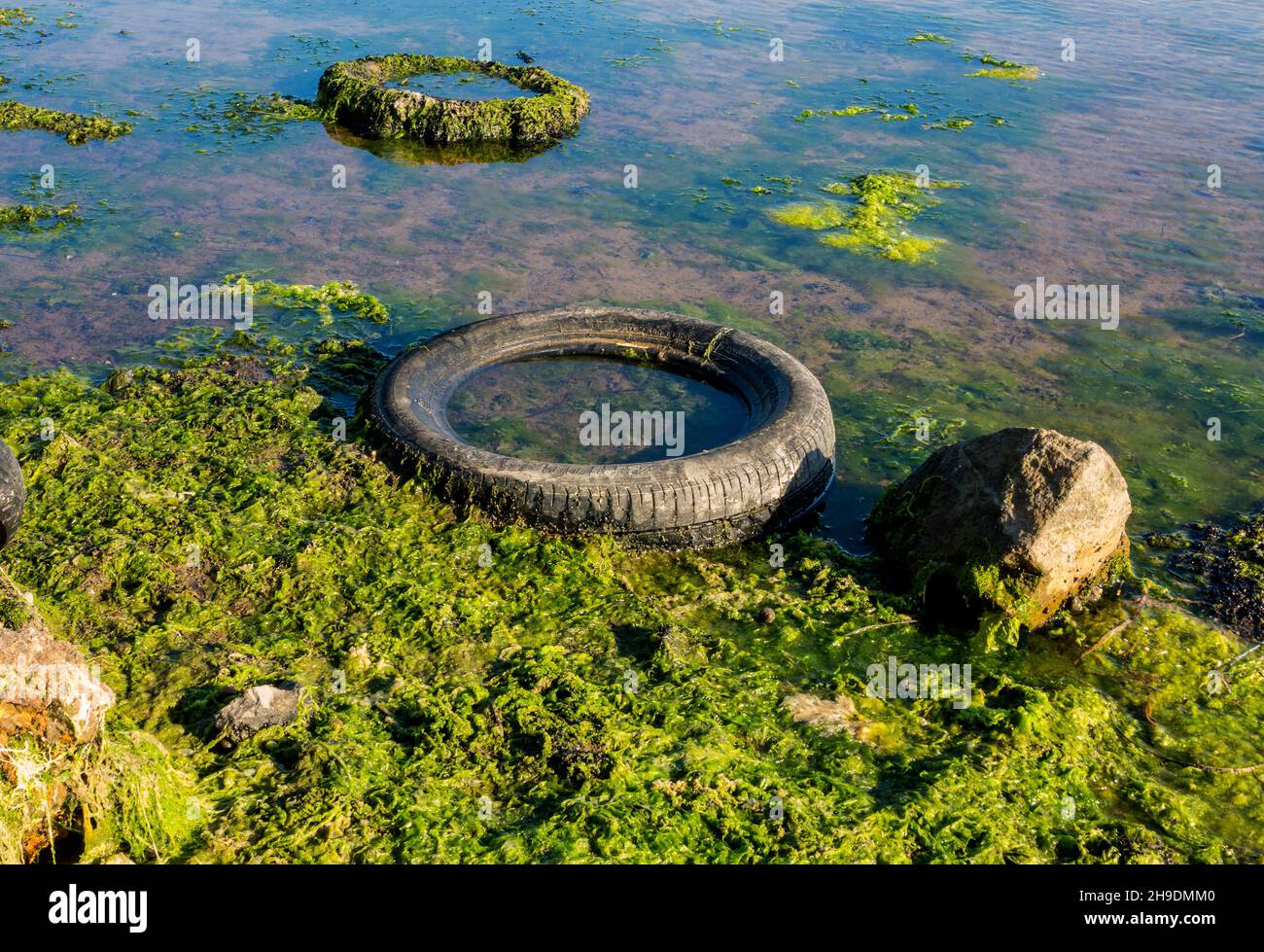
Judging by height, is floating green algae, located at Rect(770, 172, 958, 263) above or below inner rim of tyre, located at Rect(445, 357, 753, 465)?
above

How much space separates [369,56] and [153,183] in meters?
5.34

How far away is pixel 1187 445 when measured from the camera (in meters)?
7.50

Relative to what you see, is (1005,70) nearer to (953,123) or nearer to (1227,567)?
(953,123)

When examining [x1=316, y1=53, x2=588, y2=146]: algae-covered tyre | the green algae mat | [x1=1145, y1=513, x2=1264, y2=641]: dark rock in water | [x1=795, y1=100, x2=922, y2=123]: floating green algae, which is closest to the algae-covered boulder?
the green algae mat

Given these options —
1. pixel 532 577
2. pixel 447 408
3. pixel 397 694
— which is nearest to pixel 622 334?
pixel 447 408

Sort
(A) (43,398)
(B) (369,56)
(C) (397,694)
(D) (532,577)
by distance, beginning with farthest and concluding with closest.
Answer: (B) (369,56) → (A) (43,398) → (D) (532,577) → (C) (397,694)
